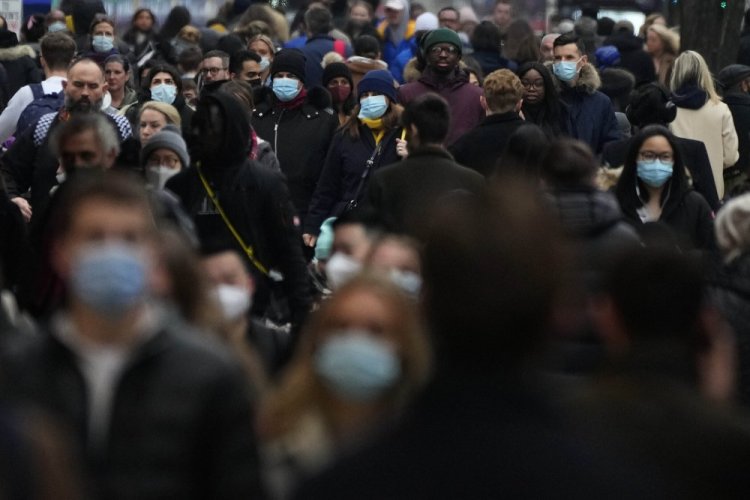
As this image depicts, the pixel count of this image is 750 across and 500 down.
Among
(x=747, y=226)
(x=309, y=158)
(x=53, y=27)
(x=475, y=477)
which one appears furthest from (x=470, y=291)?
(x=53, y=27)

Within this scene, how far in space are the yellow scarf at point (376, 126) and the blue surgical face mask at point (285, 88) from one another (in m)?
1.48

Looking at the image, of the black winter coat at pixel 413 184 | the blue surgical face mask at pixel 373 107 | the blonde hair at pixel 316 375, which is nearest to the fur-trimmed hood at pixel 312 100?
the blue surgical face mask at pixel 373 107

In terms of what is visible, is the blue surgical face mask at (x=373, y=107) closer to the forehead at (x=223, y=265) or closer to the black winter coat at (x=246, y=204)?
the black winter coat at (x=246, y=204)

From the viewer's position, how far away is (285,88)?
13.2 meters

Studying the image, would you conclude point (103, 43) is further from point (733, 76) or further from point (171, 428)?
point (171, 428)

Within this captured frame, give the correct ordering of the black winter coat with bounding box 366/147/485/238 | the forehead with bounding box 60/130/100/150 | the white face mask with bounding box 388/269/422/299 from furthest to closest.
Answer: the black winter coat with bounding box 366/147/485/238 → the forehead with bounding box 60/130/100/150 → the white face mask with bounding box 388/269/422/299

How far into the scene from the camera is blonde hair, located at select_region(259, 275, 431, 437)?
463cm

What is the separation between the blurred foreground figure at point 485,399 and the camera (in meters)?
2.81

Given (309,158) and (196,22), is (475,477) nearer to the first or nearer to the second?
(309,158)

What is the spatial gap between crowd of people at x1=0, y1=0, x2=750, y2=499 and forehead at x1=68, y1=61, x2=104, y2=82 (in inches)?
1.8

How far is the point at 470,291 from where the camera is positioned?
2.90 meters

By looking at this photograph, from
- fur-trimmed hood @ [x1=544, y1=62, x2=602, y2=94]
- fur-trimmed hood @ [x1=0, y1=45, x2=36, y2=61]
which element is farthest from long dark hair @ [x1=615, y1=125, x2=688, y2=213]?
fur-trimmed hood @ [x1=0, y1=45, x2=36, y2=61]

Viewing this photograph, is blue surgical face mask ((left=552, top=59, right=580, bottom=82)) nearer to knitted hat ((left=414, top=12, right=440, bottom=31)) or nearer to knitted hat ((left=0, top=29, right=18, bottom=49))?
knitted hat ((left=0, top=29, right=18, bottom=49))

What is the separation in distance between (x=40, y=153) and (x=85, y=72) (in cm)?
130
